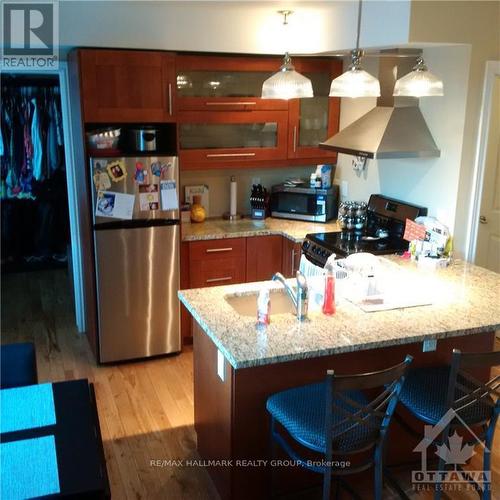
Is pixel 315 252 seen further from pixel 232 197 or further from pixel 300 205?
pixel 232 197

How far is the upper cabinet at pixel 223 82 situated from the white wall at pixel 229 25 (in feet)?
0.46

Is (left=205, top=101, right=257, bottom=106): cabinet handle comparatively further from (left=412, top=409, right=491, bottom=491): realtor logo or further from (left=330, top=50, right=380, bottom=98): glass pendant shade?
(left=412, top=409, right=491, bottom=491): realtor logo

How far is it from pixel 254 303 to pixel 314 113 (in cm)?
225

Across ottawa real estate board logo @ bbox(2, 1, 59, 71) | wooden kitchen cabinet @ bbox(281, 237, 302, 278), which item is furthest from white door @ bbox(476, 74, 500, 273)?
ottawa real estate board logo @ bbox(2, 1, 59, 71)

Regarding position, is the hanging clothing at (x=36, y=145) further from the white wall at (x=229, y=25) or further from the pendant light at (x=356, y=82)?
the pendant light at (x=356, y=82)

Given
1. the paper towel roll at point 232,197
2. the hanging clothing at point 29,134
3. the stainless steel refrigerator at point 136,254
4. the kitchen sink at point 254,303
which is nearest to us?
the kitchen sink at point 254,303

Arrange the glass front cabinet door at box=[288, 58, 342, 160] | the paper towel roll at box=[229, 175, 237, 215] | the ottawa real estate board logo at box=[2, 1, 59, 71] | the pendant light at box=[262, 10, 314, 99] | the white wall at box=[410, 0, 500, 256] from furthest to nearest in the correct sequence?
the paper towel roll at box=[229, 175, 237, 215], the glass front cabinet door at box=[288, 58, 342, 160], the ottawa real estate board logo at box=[2, 1, 59, 71], the white wall at box=[410, 0, 500, 256], the pendant light at box=[262, 10, 314, 99]

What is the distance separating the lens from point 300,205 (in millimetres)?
4762

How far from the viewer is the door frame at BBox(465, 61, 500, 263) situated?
3570 millimetres

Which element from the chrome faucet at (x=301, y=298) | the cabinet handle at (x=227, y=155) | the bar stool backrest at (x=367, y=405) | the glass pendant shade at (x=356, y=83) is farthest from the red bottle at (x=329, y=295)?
the cabinet handle at (x=227, y=155)

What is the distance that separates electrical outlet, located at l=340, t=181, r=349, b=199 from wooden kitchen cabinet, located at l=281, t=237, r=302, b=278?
0.80m

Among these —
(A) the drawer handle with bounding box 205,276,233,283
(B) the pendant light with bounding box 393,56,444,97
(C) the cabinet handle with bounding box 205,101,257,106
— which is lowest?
(A) the drawer handle with bounding box 205,276,233,283

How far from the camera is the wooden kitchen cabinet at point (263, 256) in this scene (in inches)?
174

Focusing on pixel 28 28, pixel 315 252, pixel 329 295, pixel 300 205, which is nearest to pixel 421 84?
pixel 329 295
